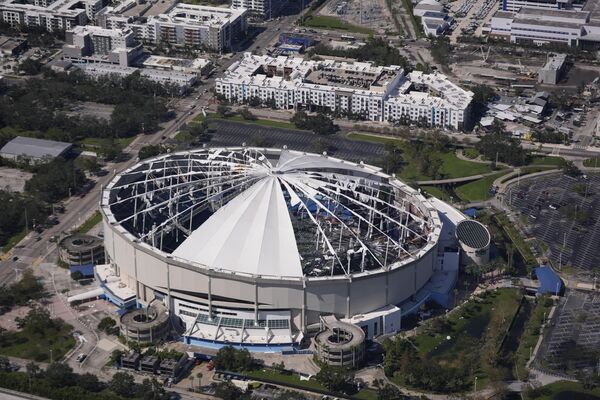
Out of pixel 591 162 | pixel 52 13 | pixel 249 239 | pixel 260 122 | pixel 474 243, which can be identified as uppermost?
pixel 249 239

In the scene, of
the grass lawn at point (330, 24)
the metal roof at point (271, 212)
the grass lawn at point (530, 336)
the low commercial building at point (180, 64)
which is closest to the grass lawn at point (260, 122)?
the low commercial building at point (180, 64)

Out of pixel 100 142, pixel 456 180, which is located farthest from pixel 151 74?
pixel 456 180

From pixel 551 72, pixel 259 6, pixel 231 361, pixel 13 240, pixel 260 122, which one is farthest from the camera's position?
pixel 259 6

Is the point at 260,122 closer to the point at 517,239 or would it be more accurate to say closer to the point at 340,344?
the point at 517,239

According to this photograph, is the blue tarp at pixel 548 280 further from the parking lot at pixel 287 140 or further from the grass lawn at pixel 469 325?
the parking lot at pixel 287 140

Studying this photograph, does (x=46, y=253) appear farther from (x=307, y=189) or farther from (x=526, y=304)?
(x=526, y=304)

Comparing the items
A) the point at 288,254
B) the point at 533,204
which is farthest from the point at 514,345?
the point at 533,204
